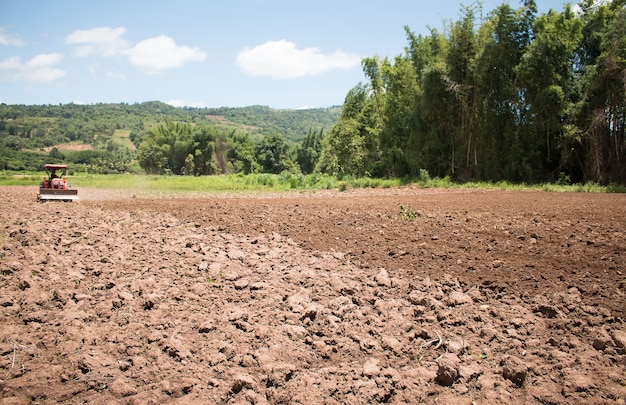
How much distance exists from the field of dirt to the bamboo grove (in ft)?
32.8

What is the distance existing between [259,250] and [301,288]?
1683mm

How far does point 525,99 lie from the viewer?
16.8 metres

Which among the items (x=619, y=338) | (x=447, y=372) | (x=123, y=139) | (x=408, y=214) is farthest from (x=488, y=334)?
(x=123, y=139)

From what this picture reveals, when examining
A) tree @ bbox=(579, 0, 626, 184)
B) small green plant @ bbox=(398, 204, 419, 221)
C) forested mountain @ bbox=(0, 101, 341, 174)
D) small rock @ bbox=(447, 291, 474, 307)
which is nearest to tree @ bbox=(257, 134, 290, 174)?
forested mountain @ bbox=(0, 101, 341, 174)

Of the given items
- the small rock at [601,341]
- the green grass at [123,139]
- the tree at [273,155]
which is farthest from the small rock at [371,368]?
the green grass at [123,139]

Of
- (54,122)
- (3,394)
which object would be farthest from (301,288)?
(54,122)

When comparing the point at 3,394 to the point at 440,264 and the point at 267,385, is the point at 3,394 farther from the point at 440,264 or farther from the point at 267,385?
the point at 440,264

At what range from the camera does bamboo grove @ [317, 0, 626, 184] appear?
14984 mm

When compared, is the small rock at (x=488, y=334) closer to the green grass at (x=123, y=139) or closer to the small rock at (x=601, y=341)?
the small rock at (x=601, y=341)

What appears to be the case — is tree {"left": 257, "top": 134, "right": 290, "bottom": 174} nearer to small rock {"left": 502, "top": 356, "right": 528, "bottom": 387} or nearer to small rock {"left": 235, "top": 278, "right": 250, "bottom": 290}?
small rock {"left": 235, "top": 278, "right": 250, "bottom": 290}

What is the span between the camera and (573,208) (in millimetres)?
7977

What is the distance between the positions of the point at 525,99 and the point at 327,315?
15873 mm

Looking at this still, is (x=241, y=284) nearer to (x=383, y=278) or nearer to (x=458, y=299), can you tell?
(x=383, y=278)

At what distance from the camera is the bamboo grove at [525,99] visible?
14984mm
